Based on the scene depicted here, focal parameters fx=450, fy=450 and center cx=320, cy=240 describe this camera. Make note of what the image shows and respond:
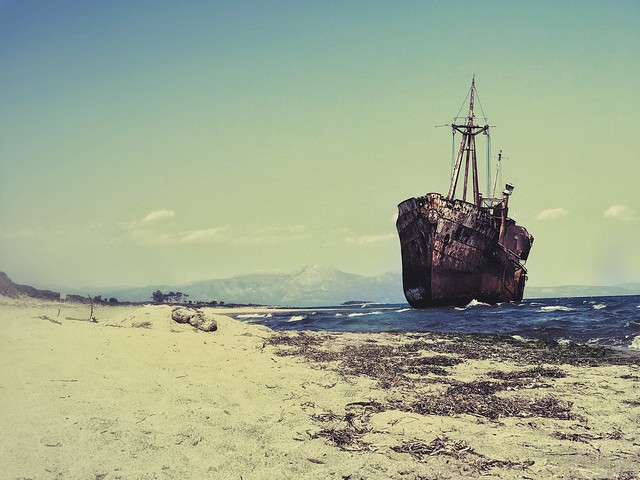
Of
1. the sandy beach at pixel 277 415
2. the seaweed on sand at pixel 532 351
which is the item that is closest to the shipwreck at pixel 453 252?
the seaweed on sand at pixel 532 351

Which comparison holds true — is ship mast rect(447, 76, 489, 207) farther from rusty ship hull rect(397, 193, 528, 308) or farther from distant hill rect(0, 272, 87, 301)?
distant hill rect(0, 272, 87, 301)

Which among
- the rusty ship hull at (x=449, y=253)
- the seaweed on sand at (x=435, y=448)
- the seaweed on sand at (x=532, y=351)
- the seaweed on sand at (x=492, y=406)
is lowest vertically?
the seaweed on sand at (x=532, y=351)

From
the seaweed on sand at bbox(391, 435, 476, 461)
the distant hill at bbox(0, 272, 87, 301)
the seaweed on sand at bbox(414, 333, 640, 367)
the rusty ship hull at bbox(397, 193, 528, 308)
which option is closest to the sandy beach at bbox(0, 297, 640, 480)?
the seaweed on sand at bbox(391, 435, 476, 461)

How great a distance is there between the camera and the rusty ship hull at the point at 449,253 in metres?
37.7

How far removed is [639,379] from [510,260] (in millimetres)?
37948

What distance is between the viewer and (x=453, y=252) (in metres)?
38.3

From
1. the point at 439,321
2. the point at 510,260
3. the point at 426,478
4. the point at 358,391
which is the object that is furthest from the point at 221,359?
the point at 510,260

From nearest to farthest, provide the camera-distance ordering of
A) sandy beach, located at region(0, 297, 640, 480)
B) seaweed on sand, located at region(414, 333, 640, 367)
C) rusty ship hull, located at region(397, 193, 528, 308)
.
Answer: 1. sandy beach, located at region(0, 297, 640, 480)
2. seaweed on sand, located at region(414, 333, 640, 367)
3. rusty ship hull, located at region(397, 193, 528, 308)

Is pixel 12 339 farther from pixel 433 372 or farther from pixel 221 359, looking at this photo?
pixel 433 372

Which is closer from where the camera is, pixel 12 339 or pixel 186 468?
pixel 186 468

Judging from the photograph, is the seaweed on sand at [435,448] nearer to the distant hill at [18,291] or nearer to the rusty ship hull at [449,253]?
the distant hill at [18,291]

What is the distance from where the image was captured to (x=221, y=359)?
9.02m

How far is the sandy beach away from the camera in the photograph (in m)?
4.58

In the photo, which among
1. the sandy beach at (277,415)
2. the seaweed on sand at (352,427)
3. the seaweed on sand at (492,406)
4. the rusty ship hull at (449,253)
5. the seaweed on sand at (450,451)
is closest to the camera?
the sandy beach at (277,415)
